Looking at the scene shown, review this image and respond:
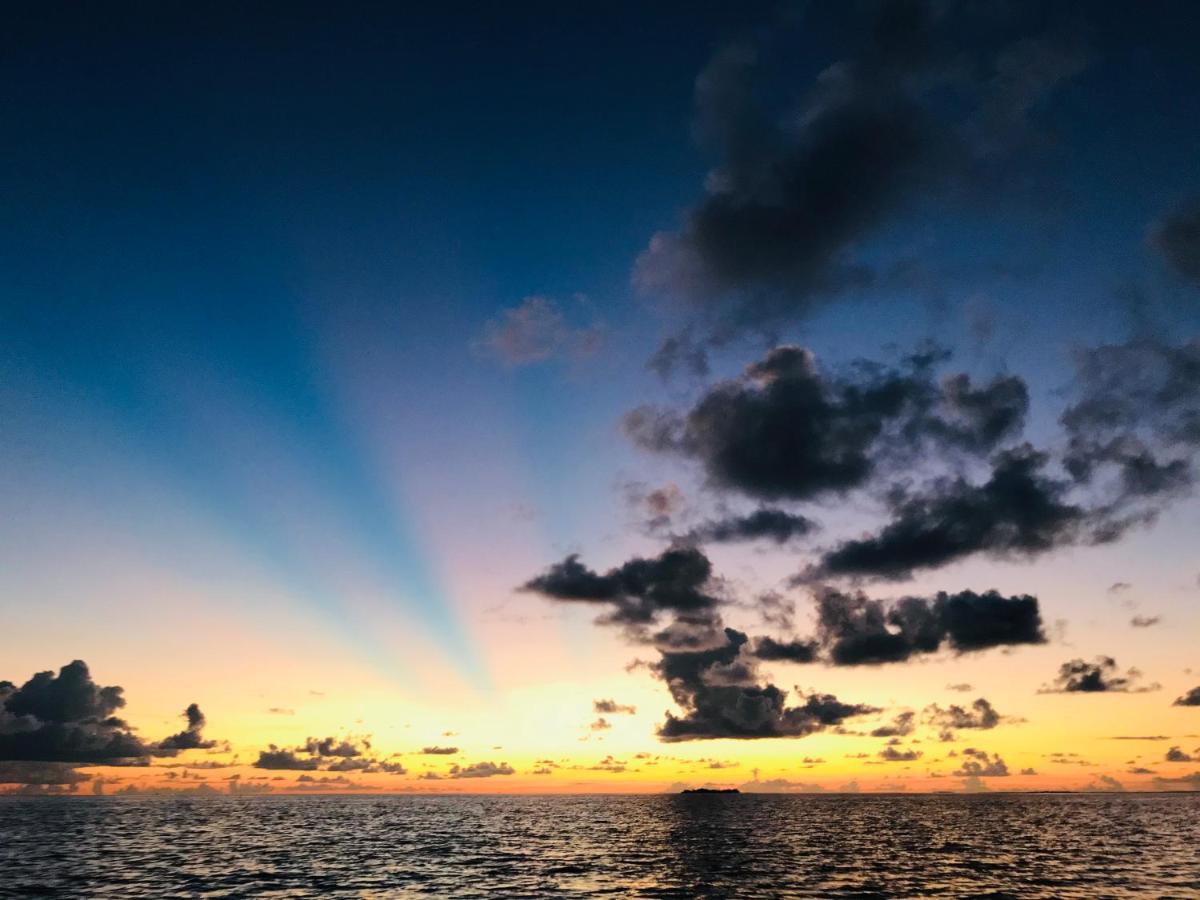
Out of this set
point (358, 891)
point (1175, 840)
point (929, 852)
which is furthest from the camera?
point (1175, 840)

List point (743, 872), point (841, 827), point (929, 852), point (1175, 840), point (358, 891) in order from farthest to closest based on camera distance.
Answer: point (841, 827)
point (1175, 840)
point (929, 852)
point (743, 872)
point (358, 891)

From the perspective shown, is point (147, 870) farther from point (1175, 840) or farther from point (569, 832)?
point (1175, 840)

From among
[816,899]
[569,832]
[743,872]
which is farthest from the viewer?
[569,832]

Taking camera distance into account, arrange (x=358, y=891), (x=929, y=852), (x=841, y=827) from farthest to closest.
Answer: (x=841, y=827)
(x=929, y=852)
(x=358, y=891)

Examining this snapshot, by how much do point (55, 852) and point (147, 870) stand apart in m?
37.6

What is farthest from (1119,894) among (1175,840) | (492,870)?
(1175,840)

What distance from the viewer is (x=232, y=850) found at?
384ft

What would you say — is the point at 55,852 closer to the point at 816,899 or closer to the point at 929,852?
the point at 816,899

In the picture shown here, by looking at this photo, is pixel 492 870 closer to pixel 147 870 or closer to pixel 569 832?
pixel 147 870

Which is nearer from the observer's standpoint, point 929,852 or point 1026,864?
point 1026,864

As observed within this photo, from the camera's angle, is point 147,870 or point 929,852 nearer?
point 147,870

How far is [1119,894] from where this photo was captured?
2822 inches

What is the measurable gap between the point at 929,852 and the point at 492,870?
65.3 metres

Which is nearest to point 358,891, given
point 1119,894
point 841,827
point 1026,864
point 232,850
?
point 232,850
